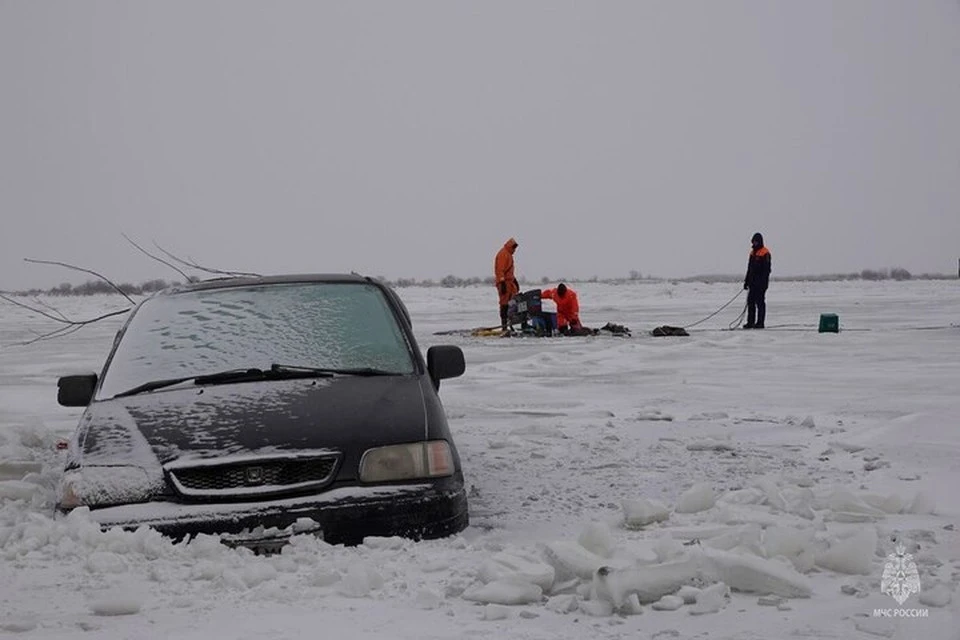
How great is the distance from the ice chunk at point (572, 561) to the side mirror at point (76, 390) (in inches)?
105

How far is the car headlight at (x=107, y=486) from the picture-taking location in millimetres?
3854

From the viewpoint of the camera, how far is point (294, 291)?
5340 mm

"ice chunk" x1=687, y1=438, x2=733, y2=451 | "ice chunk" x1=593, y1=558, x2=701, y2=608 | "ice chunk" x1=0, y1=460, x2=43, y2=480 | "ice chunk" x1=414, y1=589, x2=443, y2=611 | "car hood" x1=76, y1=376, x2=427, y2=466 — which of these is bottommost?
"ice chunk" x1=687, y1=438, x2=733, y2=451

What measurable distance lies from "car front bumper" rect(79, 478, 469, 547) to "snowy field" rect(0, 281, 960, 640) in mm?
112

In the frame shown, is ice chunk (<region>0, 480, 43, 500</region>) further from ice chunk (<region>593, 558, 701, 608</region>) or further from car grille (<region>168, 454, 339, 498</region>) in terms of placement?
ice chunk (<region>593, 558, 701, 608</region>)

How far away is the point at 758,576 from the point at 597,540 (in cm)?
59

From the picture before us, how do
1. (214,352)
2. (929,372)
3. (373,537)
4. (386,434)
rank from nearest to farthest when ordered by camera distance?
1. (373,537)
2. (386,434)
3. (214,352)
4. (929,372)

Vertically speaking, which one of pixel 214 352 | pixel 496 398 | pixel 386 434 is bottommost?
pixel 496 398

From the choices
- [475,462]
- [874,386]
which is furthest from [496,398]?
[874,386]

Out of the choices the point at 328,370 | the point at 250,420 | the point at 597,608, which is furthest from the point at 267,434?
the point at 597,608

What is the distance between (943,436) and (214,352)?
520 centimetres

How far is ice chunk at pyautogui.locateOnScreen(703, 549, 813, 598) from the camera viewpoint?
3.21 metres

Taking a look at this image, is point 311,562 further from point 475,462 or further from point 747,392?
point 747,392

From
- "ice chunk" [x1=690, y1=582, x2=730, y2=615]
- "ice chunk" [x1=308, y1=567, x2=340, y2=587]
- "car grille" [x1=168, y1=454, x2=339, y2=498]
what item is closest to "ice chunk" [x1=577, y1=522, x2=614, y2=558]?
"ice chunk" [x1=690, y1=582, x2=730, y2=615]
